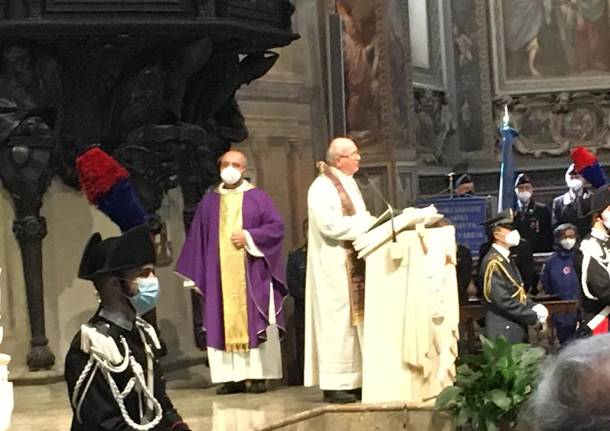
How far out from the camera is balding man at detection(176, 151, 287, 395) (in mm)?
8469

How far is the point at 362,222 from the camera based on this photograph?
26.0 ft

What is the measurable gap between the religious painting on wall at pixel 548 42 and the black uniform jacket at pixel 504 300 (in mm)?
9441

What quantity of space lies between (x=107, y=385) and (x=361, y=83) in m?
9.70

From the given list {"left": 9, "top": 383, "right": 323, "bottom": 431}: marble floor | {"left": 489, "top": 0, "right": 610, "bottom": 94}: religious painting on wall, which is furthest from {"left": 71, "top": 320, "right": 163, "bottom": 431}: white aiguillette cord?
{"left": 489, "top": 0, "right": 610, "bottom": 94}: religious painting on wall

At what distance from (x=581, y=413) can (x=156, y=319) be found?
7511 millimetres

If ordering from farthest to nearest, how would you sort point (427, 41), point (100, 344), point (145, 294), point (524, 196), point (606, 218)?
point (427, 41) → point (524, 196) → point (606, 218) → point (145, 294) → point (100, 344)

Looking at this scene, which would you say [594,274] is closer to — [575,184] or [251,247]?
[251,247]

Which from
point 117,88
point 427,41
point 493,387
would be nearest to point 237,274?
point 117,88

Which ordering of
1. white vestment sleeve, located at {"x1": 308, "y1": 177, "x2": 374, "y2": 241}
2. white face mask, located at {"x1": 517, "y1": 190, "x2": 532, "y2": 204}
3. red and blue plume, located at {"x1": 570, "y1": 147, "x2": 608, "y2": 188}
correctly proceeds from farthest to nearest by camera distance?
white face mask, located at {"x1": 517, "y1": 190, "x2": 532, "y2": 204} < red and blue plume, located at {"x1": 570, "y1": 147, "x2": 608, "y2": 188} < white vestment sleeve, located at {"x1": 308, "y1": 177, "x2": 374, "y2": 241}

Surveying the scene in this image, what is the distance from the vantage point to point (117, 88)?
843cm

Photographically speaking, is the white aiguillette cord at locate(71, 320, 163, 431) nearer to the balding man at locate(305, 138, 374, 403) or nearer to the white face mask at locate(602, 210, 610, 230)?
the balding man at locate(305, 138, 374, 403)

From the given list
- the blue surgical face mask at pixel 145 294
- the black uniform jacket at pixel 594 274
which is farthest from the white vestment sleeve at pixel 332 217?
the blue surgical face mask at pixel 145 294

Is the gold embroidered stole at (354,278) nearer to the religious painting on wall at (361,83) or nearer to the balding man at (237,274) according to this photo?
the balding man at (237,274)

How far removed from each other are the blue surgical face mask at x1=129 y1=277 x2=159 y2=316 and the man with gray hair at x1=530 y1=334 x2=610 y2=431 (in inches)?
119
